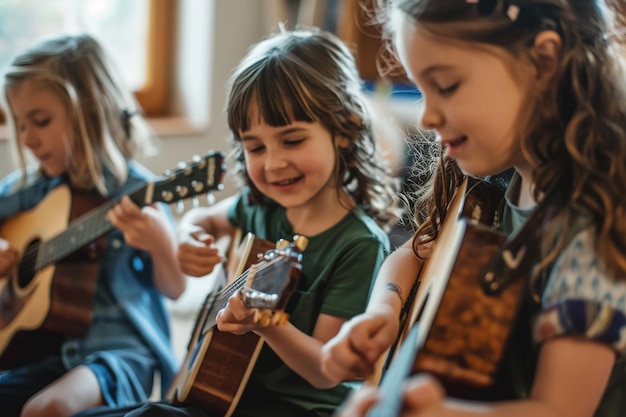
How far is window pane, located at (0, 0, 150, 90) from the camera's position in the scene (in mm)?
3002

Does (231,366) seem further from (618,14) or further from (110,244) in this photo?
(618,14)

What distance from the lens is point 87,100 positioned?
6.05 feet

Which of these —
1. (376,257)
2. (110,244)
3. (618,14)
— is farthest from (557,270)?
(110,244)

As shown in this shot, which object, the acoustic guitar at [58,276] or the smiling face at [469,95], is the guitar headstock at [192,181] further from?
the smiling face at [469,95]

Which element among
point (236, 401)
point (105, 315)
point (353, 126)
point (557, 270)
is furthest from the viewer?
point (105, 315)

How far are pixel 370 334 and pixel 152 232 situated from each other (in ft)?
2.56

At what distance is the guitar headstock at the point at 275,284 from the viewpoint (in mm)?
1074

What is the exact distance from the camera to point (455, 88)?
3.20ft

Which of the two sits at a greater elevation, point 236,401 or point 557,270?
point 557,270

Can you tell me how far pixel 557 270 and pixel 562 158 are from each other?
0.47 feet

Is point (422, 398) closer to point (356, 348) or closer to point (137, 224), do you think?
point (356, 348)

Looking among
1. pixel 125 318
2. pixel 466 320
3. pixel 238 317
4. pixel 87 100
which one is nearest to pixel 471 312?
pixel 466 320

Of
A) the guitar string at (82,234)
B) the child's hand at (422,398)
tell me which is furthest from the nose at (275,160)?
the child's hand at (422,398)

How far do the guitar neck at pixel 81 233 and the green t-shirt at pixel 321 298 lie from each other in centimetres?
43
